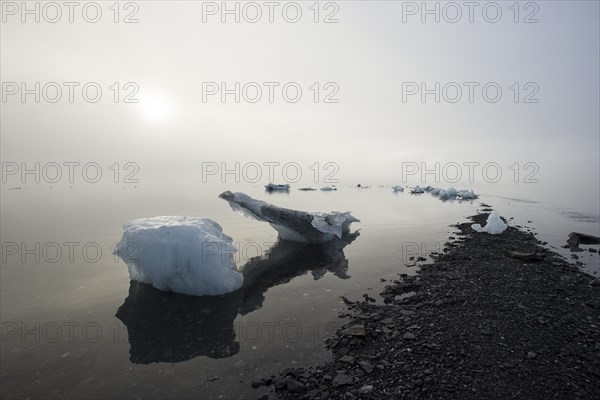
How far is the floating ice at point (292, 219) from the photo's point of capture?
18828mm

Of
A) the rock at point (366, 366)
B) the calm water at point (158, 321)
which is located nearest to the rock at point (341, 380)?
the rock at point (366, 366)

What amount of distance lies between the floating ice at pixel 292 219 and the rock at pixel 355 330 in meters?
10.5

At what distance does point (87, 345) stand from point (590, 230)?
119 feet

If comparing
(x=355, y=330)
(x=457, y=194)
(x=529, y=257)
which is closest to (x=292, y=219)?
(x=355, y=330)

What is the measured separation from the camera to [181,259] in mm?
10922

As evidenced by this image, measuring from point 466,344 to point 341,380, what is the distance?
10.3 feet

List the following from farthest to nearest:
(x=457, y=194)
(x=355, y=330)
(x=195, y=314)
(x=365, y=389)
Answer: (x=457, y=194) < (x=195, y=314) < (x=355, y=330) < (x=365, y=389)

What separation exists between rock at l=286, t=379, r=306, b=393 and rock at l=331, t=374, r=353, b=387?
62 cm

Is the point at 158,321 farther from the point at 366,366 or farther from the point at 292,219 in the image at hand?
the point at 292,219

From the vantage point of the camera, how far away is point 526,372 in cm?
573

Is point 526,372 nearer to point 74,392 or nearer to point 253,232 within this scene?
point 74,392

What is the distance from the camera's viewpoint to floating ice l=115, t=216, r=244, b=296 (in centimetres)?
1092

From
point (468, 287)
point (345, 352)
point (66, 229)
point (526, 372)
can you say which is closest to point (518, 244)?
point (468, 287)

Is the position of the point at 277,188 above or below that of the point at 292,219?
above
